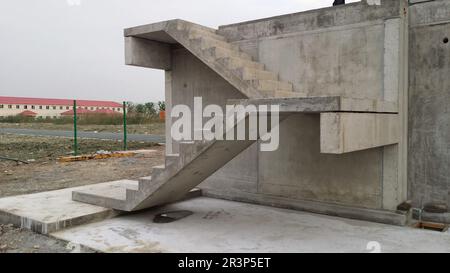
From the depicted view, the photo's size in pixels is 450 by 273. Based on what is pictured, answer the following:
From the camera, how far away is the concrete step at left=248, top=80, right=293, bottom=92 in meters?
5.97

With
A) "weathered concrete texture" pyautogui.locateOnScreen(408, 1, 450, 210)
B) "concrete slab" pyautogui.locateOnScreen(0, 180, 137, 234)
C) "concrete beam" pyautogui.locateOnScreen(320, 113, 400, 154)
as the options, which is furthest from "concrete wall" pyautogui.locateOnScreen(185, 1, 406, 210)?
"concrete slab" pyautogui.locateOnScreen(0, 180, 137, 234)

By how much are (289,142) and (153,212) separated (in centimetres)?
273

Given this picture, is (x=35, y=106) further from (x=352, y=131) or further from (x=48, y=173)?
(x=352, y=131)

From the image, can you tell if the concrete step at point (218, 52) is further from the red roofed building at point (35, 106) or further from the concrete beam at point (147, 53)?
the red roofed building at point (35, 106)

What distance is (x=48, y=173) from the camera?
11.6 metres

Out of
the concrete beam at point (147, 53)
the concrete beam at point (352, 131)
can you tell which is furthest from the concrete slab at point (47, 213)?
the concrete beam at point (352, 131)

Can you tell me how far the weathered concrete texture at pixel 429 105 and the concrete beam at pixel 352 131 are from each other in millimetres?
833

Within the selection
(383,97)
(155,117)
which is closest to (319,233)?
(383,97)

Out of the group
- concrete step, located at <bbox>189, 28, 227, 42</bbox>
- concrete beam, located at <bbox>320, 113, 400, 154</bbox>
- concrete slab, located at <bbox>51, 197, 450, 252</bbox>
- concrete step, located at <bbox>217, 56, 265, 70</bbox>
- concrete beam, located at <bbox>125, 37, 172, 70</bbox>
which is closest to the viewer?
concrete beam, located at <bbox>320, 113, 400, 154</bbox>

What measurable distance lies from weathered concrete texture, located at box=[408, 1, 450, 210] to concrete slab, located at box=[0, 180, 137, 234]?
5028 mm

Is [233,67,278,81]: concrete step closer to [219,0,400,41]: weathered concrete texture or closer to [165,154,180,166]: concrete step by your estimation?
[219,0,400,41]: weathered concrete texture

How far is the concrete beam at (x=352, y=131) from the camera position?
165 inches

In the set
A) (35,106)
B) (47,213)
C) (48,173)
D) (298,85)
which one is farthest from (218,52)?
(35,106)

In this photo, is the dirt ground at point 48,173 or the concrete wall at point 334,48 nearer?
the dirt ground at point 48,173
